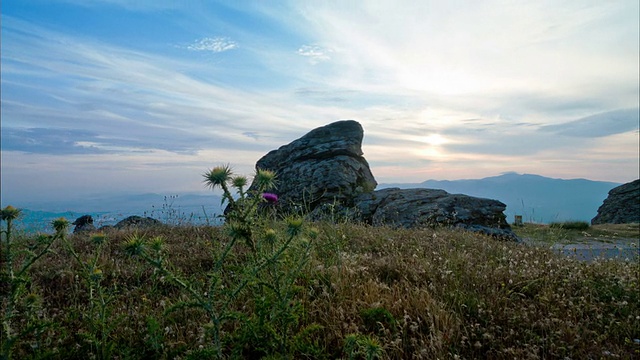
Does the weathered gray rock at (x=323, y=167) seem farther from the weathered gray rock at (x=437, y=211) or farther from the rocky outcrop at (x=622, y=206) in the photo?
the rocky outcrop at (x=622, y=206)

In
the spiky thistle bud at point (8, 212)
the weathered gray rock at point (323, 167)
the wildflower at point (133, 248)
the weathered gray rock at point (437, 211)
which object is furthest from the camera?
the weathered gray rock at point (323, 167)

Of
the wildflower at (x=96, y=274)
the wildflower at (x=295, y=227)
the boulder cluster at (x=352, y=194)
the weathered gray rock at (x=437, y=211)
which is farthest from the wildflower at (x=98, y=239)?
the weathered gray rock at (x=437, y=211)

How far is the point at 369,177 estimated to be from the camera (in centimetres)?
1628

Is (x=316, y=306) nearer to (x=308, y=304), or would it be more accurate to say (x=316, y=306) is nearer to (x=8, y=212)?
(x=308, y=304)

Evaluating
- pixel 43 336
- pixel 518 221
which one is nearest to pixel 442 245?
pixel 43 336

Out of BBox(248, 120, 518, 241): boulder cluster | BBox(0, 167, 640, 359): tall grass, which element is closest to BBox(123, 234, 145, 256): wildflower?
BBox(0, 167, 640, 359): tall grass

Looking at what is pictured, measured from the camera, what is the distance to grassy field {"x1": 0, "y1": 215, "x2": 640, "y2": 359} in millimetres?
3148

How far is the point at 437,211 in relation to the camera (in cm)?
1189

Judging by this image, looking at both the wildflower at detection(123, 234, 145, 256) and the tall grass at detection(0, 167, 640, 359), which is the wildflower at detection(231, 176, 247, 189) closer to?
the tall grass at detection(0, 167, 640, 359)

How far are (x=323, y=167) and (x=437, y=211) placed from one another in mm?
5012

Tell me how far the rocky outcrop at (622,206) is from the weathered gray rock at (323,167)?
21097 mm

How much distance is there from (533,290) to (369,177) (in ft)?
37.3

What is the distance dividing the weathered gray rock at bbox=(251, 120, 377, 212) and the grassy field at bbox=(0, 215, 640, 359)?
8015 millimetres

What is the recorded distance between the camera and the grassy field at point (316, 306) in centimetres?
315
